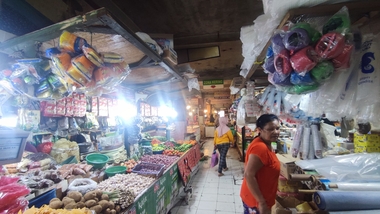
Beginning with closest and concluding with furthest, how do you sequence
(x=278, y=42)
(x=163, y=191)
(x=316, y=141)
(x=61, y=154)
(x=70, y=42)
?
(x=278, y=42)
(x=70, y=42)
(x=316, y=141)
(x=61, y=154)
(x=163, y=191)

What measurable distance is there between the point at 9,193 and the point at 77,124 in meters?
2.45

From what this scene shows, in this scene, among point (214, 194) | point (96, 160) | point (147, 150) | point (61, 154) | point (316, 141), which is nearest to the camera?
point (316, 141)

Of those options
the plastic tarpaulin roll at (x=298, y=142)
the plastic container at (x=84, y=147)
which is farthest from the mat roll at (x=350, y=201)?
the plastic container at (x=84, y=147)

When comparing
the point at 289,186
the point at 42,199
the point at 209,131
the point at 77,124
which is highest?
the point at 77,124

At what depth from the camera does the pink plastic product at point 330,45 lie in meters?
1.02

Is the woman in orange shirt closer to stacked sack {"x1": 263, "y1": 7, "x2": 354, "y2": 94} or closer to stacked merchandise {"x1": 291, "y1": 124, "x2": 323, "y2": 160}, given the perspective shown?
stacked merchandise {"x1": 291, "y1": 124, "x2": 323, "y2": 160}

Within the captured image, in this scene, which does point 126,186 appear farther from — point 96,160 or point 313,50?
point 313,50

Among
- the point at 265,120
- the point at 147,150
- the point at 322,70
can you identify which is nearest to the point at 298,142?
the point at 265,120

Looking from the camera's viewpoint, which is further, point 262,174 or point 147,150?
point 147,150

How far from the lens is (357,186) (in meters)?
1.28

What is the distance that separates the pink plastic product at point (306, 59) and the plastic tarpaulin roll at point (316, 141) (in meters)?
1.41

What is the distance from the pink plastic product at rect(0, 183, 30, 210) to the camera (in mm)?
1262

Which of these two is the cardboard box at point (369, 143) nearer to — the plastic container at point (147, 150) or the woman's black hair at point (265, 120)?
the woman's black hair at point (265, 120)

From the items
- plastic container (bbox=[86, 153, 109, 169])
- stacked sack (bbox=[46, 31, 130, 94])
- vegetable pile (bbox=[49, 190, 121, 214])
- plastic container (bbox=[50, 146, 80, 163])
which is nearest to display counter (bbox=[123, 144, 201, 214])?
vegetable pile (bbox=[49, 190, 121, 214])
